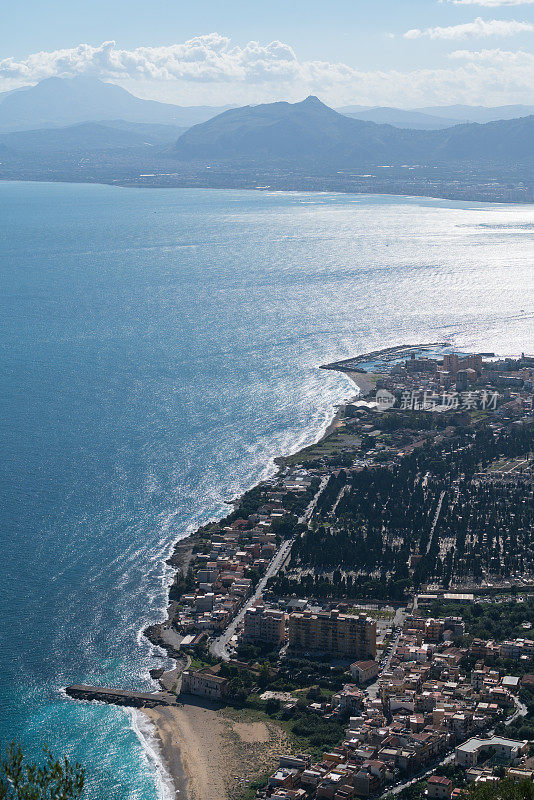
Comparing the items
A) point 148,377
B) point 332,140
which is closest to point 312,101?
point 332,140

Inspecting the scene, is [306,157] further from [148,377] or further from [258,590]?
[258,590]

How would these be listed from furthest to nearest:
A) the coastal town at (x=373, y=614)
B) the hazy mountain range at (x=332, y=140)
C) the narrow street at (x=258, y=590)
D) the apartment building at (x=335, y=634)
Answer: the hazy mountain range at (x=332, y=140), the narrow street at (x=258, y=590), the apartment building at (x=335, y=634), the coastal town at (x=373, y=614)

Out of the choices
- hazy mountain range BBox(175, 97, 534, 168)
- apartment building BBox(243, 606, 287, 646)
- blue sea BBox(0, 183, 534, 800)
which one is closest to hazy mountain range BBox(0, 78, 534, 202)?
hazy mountain range BBox(175, 97, 534, 168)

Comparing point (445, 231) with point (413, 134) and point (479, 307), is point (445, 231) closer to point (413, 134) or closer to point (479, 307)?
point (479, 307)

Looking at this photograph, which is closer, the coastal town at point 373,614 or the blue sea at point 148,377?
the coastal town at point 373,614

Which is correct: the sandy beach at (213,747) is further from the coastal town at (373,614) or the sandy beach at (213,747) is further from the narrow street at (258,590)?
the narrow street at (258,590)

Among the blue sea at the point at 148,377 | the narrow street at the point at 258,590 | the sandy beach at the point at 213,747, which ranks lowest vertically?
the sandy beach at the point at 213,747

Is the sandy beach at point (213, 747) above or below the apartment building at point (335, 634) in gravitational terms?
below

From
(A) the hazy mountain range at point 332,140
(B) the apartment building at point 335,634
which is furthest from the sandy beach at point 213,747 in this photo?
(A) the hazy mountain range at point 332,140
